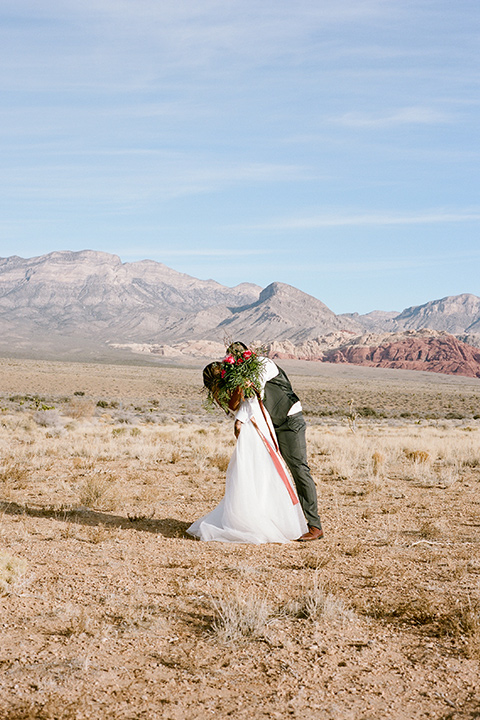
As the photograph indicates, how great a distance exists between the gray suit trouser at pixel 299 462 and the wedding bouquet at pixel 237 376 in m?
0.53

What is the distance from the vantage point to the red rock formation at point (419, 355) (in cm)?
14362

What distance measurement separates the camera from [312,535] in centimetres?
670

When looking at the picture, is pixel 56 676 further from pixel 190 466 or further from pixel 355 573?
pixel 190 466

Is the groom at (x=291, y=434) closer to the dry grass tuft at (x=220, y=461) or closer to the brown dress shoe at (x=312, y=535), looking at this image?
the brown dress shoe at (x=312, y=535)

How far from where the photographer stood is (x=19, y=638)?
4020 mm

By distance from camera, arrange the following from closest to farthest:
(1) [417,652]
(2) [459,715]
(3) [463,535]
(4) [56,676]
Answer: (2) [459,715] < (4) [56,676] < (1) [417,652] < (3) [463,535]

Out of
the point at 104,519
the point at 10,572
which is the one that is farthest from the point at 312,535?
the point at 10,572

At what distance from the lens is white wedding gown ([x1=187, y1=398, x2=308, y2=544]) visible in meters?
6.45

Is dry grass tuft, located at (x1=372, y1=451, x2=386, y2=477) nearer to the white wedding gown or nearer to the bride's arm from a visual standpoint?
the white wedding gown

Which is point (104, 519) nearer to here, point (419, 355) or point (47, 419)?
point (47, 419)

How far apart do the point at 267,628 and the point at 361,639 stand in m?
0.60

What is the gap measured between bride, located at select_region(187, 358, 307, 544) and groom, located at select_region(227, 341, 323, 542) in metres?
0.08

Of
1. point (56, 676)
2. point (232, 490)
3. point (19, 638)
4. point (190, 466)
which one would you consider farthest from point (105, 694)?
point (190, 466)

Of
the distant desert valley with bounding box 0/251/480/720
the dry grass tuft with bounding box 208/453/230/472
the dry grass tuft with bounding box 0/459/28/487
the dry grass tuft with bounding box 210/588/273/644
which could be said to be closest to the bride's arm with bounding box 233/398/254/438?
the distant desert valley with bounding box 0/251/480/720
